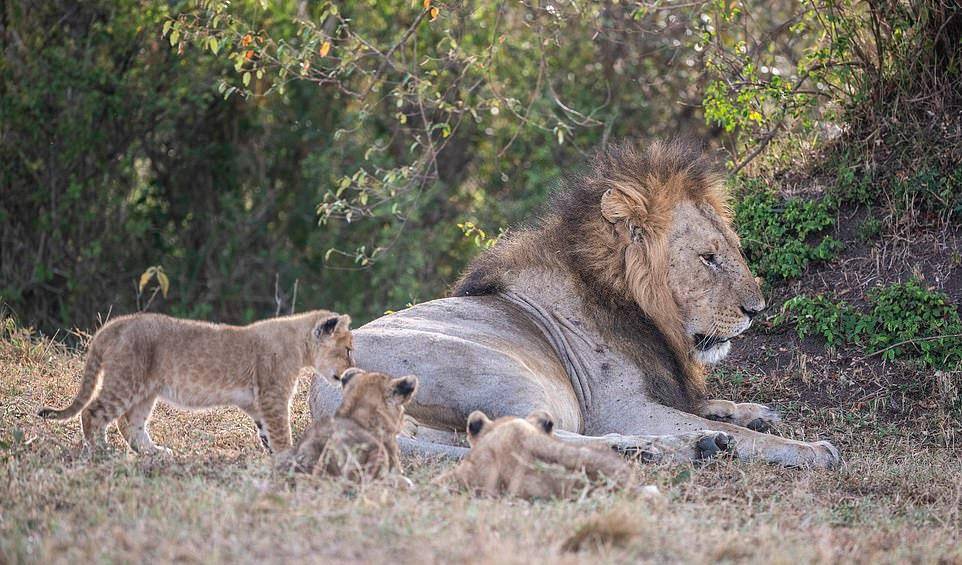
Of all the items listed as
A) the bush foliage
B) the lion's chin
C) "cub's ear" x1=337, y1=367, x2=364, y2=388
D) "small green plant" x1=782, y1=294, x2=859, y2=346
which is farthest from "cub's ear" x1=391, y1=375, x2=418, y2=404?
the bush foliage

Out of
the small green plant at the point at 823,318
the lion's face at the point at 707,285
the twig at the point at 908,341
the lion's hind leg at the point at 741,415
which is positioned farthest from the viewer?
the small green plant at the point at 823,318

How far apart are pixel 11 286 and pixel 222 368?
316 inches

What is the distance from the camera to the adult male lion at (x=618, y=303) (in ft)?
18.4

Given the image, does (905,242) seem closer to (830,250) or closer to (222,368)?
(830,250)

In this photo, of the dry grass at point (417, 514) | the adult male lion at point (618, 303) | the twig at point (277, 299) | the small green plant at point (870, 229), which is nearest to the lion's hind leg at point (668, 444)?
the dry grass at point (417, 514)

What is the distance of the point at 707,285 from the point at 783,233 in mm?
1632

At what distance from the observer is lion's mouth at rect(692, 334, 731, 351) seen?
19.8 feet

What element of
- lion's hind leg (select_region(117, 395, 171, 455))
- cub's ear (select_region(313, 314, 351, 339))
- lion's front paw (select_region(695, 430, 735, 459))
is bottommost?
lion's hind leg (select_region(117, 395, 171, 455))

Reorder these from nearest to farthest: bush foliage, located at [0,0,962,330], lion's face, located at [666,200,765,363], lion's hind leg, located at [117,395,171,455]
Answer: lion's hind leg, located at [117,395,171,455]
lion's face, located at [666,200,765,363]
bush foliage, located at [0,0,962,330]

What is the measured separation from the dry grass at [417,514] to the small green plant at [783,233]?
89.8 inches

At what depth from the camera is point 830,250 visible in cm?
725

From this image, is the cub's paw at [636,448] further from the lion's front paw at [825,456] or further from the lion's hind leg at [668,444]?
the lion's front paw at [825,456]

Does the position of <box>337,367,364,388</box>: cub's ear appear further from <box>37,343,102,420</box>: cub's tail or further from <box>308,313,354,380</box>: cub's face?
<box>37,343,102,420</box>: cub's tail

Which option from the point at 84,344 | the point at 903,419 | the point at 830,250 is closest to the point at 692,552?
the point at 903,419
